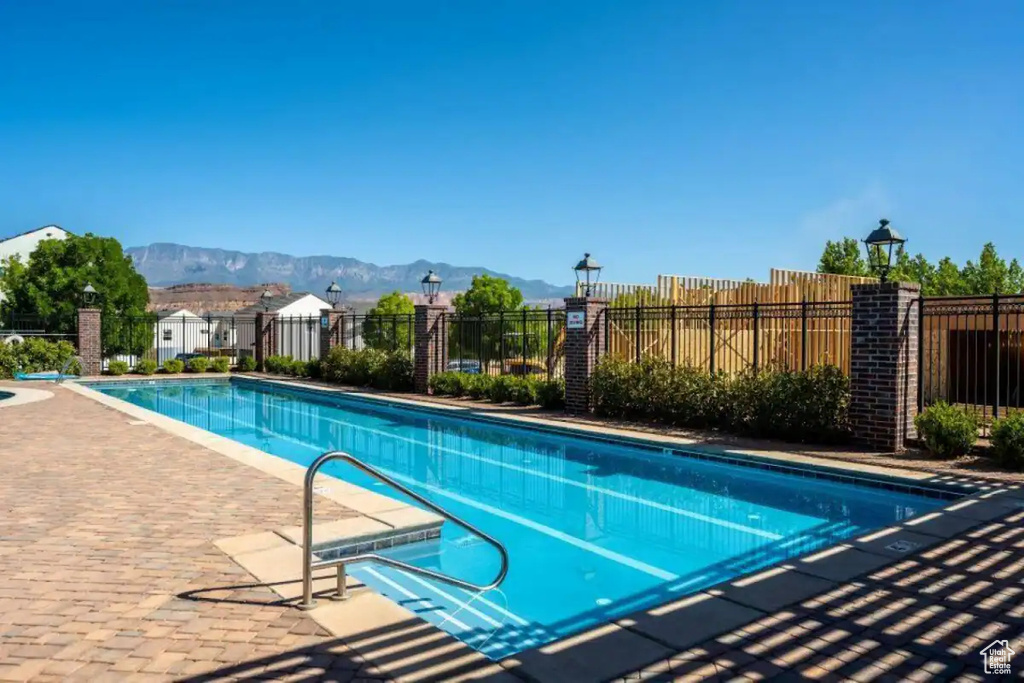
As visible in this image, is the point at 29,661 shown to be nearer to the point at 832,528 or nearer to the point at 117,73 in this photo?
the point at 832,528

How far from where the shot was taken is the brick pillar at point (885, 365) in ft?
32.0

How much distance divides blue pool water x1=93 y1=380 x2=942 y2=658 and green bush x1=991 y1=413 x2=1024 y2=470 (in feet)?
5.16

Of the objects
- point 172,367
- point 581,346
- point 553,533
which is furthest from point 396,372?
point 553,533

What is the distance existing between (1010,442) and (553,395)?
8394 mm

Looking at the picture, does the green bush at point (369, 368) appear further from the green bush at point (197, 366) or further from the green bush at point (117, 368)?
the green bush at point (117, 368)

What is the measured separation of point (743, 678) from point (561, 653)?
34.2 inches

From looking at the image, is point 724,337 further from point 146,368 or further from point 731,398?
point 146,368

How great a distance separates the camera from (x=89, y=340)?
24.3 meters

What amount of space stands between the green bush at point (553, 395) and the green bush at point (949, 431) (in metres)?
7.26

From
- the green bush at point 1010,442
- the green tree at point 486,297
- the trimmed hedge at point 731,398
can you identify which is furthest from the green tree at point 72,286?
the green bush at point 1010,442

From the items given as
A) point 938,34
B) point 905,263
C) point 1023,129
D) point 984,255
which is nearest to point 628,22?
point 938,34

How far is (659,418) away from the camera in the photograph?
42.7ft

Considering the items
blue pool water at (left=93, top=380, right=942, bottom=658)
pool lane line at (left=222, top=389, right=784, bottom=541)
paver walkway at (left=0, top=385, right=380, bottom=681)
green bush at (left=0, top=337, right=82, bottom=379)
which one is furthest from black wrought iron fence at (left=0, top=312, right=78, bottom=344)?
paver walkway at (left=0, top=385, right=380, bottom=681)

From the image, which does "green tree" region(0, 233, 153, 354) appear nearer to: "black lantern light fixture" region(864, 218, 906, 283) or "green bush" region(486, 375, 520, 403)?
"green bush" region(486, 375, 520, 403)
